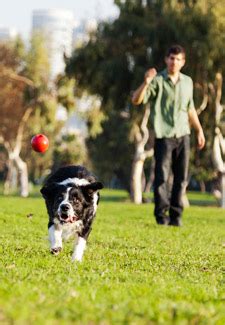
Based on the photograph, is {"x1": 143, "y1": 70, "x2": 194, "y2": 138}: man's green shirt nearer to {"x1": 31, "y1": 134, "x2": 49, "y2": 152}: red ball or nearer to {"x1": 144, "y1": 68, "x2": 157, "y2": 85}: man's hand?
{"x1": 144, "y1": 68, "x2": 157, "y2": 85}: man's hand

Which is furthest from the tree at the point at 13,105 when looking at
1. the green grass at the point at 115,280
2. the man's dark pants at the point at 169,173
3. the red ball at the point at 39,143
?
the green grass at the point at 115,280

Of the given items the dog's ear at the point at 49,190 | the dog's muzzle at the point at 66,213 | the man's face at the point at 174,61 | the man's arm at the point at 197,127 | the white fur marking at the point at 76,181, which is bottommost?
the dog's muzzle at the point at 66,213

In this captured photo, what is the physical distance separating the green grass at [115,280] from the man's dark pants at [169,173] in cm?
147

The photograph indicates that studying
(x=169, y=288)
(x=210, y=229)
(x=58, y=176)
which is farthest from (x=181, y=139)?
(x=169, y=288)

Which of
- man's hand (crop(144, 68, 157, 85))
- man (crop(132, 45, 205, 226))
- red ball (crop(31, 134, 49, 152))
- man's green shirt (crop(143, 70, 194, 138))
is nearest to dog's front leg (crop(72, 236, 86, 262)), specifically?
red ball (crop(31, 134, 49, 152))

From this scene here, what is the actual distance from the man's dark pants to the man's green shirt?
0.48 feet

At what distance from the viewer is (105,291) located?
5945 millimetres

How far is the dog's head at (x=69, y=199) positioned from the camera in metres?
8.27

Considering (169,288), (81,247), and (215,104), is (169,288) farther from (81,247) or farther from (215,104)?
(215,104)

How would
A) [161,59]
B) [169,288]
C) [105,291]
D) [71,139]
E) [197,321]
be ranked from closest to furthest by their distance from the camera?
[197,321] < [105,291] < [169,288] < [161,59] < [71,139]

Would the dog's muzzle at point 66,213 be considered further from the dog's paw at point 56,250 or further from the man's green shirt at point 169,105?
the man's green shirt at point 169,105

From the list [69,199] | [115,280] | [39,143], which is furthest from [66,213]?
[39,143]

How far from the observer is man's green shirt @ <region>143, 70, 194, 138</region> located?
525 inches

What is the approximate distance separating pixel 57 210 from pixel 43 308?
3.44 m
